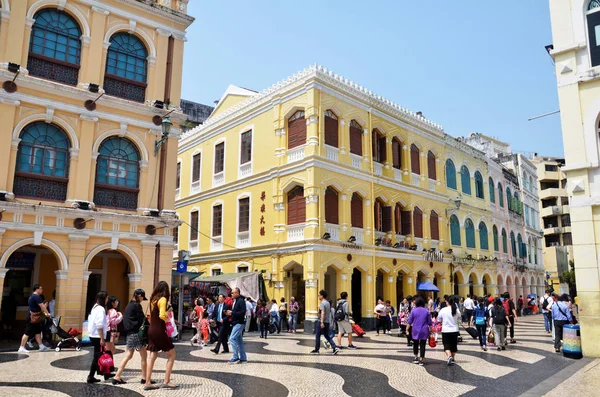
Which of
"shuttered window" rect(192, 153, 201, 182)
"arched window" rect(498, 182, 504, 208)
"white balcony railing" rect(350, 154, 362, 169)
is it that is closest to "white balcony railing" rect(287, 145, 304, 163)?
"white balcony railing" rect(350, 154, 362, 169)

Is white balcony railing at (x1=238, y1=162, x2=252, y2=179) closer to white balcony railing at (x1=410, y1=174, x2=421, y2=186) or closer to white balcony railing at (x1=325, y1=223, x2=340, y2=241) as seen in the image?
white balcony railing at (x1=325, y1=223, x2=340, y2=241)

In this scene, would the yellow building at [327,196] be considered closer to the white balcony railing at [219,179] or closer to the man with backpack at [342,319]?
the white balcony railing at [219,179]

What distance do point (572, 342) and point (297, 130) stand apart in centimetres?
1462

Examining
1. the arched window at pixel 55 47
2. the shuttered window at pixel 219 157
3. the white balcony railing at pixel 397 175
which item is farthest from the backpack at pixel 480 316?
the shuttered window at pixel 219 157

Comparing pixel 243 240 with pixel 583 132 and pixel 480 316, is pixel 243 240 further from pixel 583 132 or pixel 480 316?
pixel 583 132

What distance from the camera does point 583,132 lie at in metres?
13.4

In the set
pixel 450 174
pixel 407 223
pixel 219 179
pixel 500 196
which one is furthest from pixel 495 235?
pixel 219 179

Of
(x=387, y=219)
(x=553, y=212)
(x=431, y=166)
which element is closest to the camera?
(x=387, y=219)

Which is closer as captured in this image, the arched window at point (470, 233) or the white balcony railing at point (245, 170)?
the white balcony railing at point (245, 170)

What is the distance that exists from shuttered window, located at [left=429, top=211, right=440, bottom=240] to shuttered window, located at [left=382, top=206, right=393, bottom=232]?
3.79 meters

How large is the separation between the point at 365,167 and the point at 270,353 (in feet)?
43.0

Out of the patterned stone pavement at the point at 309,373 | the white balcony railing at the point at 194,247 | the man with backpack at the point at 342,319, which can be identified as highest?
the white balcony railing at the point at 194,247

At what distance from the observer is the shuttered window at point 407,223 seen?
2639cm

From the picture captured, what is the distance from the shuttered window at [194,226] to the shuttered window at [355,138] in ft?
35.2
